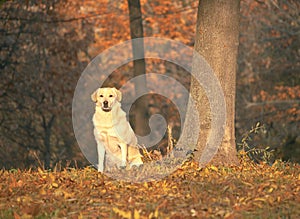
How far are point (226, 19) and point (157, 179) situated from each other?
3.30 m

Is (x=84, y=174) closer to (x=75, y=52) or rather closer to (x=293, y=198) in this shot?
(x=293, y=198)

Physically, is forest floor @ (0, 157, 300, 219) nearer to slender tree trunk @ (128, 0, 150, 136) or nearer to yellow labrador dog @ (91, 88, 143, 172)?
yellow labrador dog @ (91, 88, 143, 172)

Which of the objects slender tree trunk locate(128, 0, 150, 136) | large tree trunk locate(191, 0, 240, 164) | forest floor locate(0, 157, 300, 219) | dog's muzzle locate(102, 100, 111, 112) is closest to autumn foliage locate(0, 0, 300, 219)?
forest floor locate(0, 157, 300, 219)

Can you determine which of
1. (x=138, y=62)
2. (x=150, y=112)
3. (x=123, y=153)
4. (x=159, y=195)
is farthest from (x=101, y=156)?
(x=150, y=112)

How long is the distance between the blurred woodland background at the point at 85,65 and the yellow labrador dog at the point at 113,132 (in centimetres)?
869

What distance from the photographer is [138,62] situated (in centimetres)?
1930

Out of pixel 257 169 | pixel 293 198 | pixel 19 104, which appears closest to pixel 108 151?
pixel 257 169

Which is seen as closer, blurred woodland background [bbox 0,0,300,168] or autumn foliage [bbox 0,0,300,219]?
autumn foliage [bbox 0,0,300,219]

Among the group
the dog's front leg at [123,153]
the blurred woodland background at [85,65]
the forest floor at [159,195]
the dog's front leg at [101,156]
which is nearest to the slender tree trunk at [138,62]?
the blurred woodland background at [85,65]

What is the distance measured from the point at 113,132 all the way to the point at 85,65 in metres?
14.9

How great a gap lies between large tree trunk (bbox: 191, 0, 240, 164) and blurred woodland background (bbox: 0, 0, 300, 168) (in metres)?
7.94

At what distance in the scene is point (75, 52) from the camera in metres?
23.7

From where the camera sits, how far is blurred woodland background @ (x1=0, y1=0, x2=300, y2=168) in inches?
894

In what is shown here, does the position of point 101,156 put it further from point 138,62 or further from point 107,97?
point 138,62
